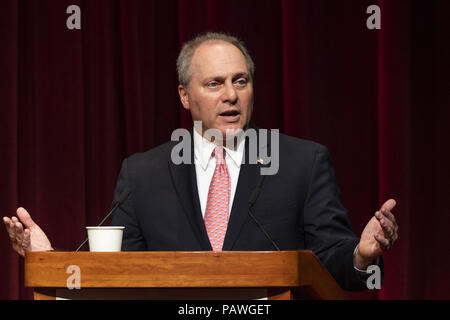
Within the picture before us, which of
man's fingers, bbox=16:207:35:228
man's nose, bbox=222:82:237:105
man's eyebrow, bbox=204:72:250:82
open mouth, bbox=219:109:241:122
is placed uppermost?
man's eyebrow, bbox=204:72:250:82

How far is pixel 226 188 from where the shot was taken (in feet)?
6.81

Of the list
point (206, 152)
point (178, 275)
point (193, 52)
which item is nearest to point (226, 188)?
point (206, 152)

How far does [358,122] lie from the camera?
2736mm

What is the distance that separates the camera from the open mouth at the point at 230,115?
2.14m

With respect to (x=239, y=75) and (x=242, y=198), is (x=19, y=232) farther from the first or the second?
(x=239, y=75)

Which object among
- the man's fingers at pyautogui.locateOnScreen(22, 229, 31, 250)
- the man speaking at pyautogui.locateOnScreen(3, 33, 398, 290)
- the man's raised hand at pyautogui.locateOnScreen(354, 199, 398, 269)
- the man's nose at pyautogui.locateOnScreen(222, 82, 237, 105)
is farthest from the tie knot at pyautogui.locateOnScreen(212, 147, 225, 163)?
the man's fingers at pyautogui.locateOnScreen(22, 229, 31, 250)

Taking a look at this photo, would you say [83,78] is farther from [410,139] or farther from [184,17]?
[410,139]

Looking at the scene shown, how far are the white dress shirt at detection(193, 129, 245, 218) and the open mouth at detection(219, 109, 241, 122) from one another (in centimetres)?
8

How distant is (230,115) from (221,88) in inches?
3.7

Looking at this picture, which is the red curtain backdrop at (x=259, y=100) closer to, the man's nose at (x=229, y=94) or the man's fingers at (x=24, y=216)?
the man's nose at (x=229, y=94)

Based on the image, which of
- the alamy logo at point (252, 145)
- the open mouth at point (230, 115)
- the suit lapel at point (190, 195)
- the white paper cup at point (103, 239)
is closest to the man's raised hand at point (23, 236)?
the white paper cup at point (103, 239)

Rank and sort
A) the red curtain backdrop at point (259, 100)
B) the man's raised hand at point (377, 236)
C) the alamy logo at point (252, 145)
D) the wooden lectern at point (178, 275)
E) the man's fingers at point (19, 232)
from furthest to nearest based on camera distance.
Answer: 1. the red curtain backdrop at point (259, 100)
2. the alamy logo at point (252, 145)
3. the man's fingers at point (19, 232)
4. the man's raised hand at point (377, 236)
5. the wooden lectern at point (178, 275)

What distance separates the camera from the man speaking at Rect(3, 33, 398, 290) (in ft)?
6.61

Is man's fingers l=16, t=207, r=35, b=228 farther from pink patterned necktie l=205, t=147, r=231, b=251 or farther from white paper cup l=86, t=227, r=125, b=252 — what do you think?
pink patterned necktie l=205, t=147, r=231, b=251
